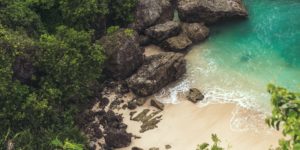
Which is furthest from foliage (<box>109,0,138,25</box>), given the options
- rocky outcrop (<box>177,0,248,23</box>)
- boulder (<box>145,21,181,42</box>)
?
rocky outcrop (<box>177,0,248,23</box>)

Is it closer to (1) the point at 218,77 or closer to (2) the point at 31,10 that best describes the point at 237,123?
(1) the point at 218,77

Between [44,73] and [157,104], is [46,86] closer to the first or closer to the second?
[44,73]

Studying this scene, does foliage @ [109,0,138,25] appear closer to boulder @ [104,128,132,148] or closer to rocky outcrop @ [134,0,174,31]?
rocky outcrop @ [134,0,174,31]

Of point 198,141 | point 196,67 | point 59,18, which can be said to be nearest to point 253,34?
point 196,67

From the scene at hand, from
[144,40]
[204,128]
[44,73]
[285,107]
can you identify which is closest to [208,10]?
[144,40]

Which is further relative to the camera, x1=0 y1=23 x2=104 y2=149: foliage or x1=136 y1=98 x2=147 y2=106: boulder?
x1=136 y1=98 x2=147 y2=106: boulder
